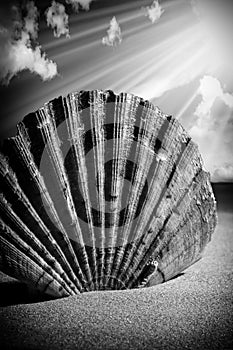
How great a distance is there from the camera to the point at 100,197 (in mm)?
1125

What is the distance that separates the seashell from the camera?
102cm

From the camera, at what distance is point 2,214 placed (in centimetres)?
104

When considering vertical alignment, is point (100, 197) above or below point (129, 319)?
above

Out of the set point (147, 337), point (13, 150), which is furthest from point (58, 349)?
point (13, 150)

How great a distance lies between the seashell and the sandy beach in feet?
0.23

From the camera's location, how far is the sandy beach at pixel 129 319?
2.42 ft

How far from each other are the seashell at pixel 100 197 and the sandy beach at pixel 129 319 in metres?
0.07

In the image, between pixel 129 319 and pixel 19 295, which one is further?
pixel 19 295

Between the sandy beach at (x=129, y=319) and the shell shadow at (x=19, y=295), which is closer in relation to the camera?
the sandy beach at (x=129, y=319)

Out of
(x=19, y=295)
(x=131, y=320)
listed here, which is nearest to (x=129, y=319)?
(x=131, y=320)

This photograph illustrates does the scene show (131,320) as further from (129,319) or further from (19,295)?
(19,295)

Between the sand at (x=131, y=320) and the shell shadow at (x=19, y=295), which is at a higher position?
the shell shadow at (x=19, y=295)

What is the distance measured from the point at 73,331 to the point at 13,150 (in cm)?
72

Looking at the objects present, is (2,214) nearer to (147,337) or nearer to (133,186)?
(133,186)
